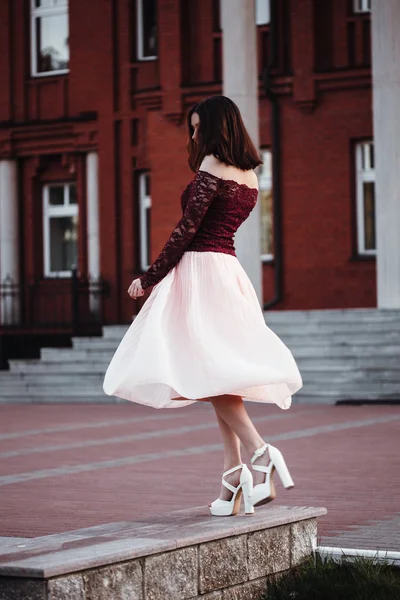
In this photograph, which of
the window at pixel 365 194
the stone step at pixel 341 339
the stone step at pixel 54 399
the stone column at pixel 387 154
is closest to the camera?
the stone step at pixel 341 339

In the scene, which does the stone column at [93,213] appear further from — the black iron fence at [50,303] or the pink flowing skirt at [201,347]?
the pink flowing skirt at [201,347]

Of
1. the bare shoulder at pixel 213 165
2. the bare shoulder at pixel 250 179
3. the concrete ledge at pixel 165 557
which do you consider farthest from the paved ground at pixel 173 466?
the bare shoulder at pixel 213 165

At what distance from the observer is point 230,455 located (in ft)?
21.8

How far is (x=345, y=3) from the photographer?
84.5ft

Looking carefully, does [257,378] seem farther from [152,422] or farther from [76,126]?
[76,126]

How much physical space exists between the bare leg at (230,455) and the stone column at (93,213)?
72.0ft

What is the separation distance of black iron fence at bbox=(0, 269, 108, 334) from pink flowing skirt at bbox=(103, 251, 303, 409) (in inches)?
818

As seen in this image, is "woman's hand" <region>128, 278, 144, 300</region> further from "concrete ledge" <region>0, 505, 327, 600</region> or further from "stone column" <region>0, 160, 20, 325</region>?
"stone column" <region>0, 160, 20, 325</region>

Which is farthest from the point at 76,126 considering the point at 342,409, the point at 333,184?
the point at 342,409

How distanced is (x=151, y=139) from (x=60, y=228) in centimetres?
330

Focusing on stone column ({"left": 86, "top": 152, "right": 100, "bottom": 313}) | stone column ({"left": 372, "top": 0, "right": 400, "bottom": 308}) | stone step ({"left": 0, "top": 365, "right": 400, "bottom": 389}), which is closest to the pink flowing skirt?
stone step ({"left": 0, "top": 365, "right": 400, "bottom": 389})

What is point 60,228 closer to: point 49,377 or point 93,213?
point 93,213

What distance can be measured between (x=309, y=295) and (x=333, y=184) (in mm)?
2124

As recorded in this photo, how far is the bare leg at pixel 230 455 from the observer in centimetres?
657
